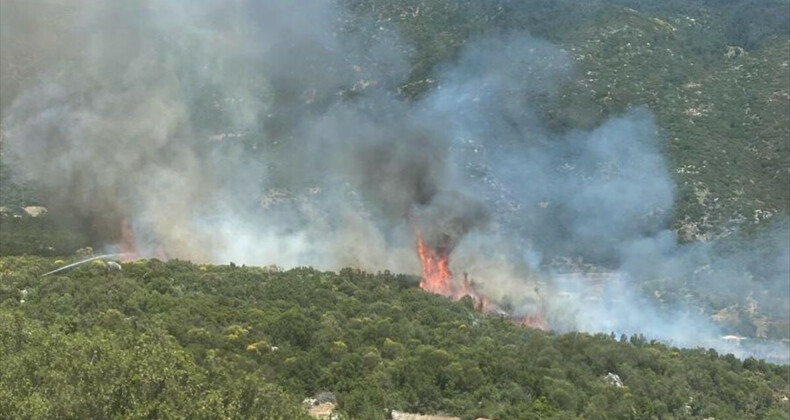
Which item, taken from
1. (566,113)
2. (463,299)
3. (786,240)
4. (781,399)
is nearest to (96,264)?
(463,299)

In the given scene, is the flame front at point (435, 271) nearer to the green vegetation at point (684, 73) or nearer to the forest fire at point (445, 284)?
the forest fire at point (445, 284)

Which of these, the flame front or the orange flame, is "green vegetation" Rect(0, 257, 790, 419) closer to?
the flame front

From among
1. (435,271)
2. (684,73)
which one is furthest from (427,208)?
(684,73)

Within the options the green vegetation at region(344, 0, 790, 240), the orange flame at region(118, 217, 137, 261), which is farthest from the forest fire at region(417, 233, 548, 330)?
the orange flame at region(118, 217, 137, 261)

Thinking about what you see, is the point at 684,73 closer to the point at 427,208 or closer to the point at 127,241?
the point at 427,208

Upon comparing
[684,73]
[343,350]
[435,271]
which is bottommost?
[343,350]
